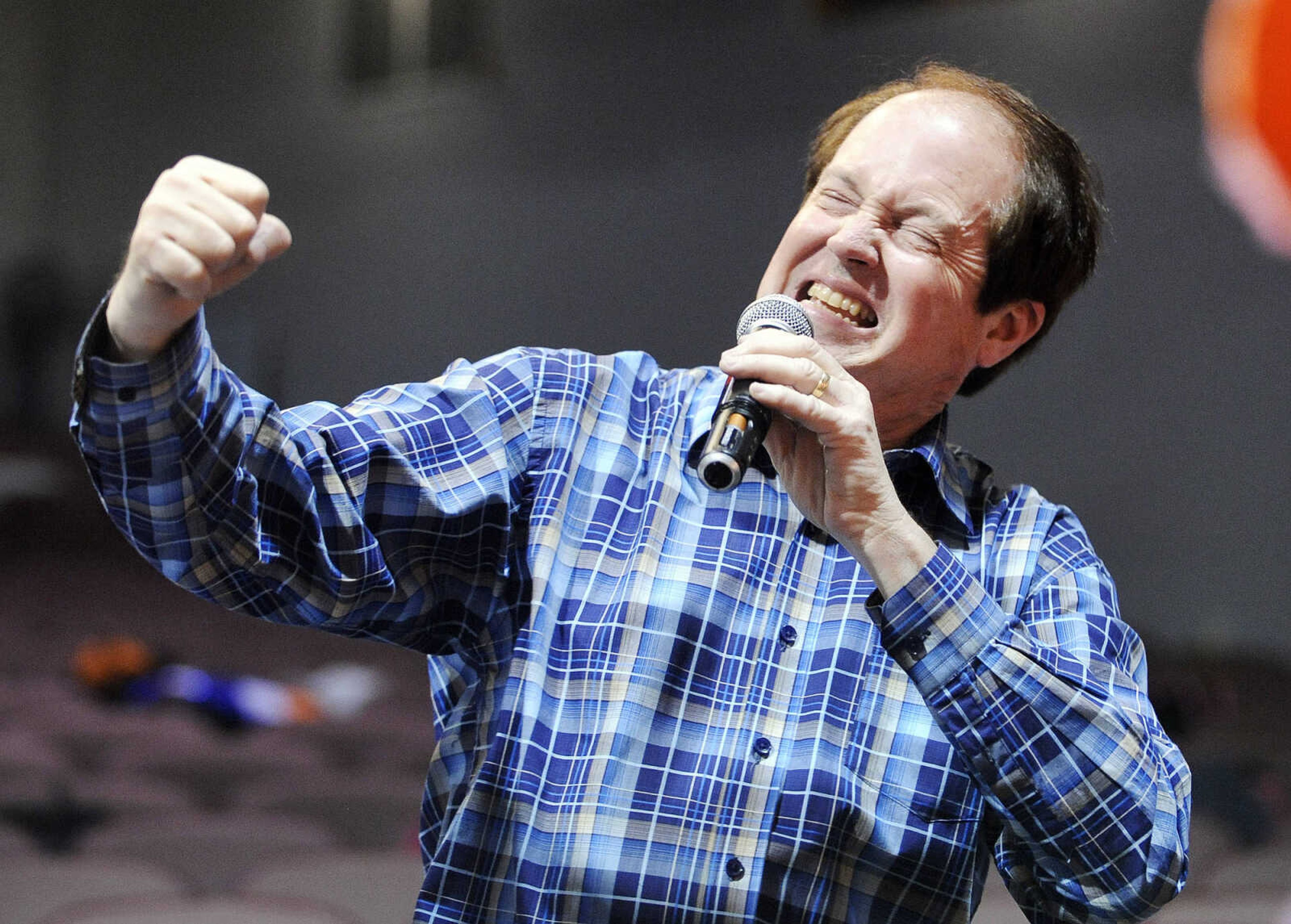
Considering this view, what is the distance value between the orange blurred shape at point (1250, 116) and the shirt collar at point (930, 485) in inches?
95.1

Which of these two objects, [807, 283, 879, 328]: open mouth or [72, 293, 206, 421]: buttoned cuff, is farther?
[807, 283, 879, 328]: open mouth

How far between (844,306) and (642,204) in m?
2.89

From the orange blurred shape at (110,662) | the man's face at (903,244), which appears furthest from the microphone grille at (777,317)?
the orange blurred shape at (110,662)

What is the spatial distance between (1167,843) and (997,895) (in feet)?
8.36

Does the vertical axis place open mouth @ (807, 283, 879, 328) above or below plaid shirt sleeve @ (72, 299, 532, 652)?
above

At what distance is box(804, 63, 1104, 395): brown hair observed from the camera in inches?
57.0

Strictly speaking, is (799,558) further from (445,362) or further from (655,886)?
(445,362)

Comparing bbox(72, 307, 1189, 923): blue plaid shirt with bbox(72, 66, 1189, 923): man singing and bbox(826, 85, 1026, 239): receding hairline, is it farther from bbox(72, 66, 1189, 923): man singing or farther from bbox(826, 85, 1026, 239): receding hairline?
bbox(826, 85, 1026, 239): receding hairline

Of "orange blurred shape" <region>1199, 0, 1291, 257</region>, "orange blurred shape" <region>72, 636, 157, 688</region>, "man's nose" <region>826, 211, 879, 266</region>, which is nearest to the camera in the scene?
"man's nose" <region>826, 211, 879, 266</region>

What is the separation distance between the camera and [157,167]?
4.63 metres

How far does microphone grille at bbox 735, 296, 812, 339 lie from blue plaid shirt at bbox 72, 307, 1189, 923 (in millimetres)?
140

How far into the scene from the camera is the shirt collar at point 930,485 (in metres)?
1.36

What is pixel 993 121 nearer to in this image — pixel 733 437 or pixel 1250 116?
pixel 733 437

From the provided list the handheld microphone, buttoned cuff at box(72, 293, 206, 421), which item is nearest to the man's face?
the handheld microphone
